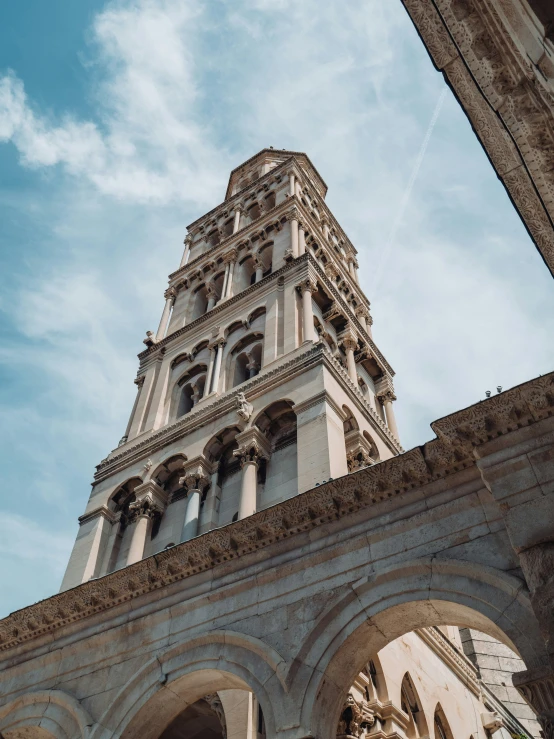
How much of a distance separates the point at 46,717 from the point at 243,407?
931 cm

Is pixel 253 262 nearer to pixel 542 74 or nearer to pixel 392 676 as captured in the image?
pixel 392 676

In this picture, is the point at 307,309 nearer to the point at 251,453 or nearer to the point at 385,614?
the point at 251,453

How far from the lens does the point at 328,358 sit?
20328 millimetres

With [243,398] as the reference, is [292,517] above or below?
below

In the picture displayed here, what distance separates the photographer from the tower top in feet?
135

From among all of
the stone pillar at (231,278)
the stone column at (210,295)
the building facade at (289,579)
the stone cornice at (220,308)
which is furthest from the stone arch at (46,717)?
the stone column at (210,295)

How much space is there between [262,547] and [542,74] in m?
8.51

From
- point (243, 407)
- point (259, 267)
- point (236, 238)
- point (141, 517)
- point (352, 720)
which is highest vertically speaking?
point (236, 238)

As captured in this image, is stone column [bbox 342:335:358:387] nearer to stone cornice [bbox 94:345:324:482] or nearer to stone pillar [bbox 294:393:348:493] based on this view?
stone cornice [bbox 94:345:324:482]

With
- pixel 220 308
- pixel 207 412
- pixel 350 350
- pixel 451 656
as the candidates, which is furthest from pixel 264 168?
pixel 451 656

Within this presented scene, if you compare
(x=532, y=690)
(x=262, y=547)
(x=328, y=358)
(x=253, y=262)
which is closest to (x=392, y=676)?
(x=262, y=547)

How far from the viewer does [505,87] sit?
8094mm

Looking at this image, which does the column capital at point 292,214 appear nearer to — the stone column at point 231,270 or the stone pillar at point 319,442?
the stone column at point 231,270

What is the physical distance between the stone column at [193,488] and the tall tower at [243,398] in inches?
1.5
